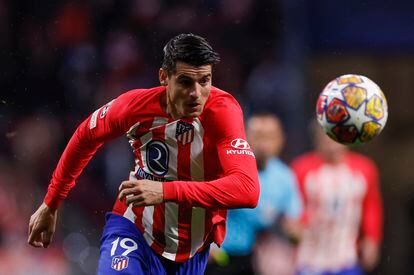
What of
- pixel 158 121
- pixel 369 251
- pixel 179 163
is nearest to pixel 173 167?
pixel 179 163

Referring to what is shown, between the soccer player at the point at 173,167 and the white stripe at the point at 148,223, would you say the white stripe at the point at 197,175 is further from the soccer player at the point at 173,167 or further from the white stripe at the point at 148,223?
the white stripe at the point at 148,223

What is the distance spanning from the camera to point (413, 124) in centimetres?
1099

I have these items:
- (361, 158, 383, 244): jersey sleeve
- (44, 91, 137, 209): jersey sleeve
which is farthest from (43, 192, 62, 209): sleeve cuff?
(361, 158, 383, 244): jersey sleeve

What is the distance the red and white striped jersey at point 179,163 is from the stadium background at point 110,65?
10.5ft

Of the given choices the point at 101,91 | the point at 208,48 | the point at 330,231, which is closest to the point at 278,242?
the point at 330,231

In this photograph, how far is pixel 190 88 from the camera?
187 inches

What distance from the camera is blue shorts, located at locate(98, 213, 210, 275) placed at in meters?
4.96

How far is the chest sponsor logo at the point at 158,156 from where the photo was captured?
4.96m

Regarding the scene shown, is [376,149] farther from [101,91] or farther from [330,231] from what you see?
[101,91]

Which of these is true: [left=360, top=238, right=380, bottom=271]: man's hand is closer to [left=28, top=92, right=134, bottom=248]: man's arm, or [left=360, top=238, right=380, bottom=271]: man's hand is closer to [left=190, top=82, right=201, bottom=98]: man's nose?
[left=28, top=92, right=134, bottom=248]: man's arm

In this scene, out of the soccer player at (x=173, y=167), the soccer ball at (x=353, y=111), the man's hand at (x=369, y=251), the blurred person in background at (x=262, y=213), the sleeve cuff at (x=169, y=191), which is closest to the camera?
the sleeve cuff at (x=169, y=191)

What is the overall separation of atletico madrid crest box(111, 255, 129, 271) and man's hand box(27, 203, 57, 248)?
0.43 m

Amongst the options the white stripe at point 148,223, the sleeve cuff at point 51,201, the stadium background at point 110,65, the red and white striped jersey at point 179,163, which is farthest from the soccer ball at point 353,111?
the stadium background at point 110,65

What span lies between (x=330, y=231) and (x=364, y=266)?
1.49 feet
